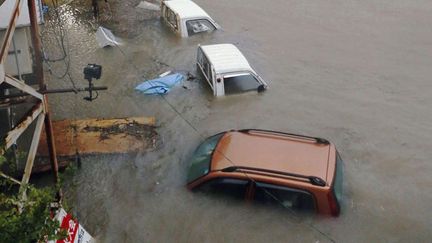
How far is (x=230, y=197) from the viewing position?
7289mm

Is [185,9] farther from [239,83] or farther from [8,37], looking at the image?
[8,37]

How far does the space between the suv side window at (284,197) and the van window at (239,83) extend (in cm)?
418

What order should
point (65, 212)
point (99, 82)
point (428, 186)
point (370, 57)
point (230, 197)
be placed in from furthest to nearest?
point (370, 57) < point (99, 82) < point (428, 186) < point (230, 197) < point (65, 212)

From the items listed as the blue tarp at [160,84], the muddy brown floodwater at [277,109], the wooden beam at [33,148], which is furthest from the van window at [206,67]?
the wooden beam at [33,148]

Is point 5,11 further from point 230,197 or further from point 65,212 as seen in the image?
point 230,197

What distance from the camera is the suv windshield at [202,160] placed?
7.46 metres

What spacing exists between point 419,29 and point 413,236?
9.21m

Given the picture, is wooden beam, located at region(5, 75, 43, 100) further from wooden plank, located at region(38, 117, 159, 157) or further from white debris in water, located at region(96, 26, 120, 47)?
white debris in water, located at region(96, 26, 120, 47)

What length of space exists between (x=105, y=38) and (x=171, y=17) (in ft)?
7.04

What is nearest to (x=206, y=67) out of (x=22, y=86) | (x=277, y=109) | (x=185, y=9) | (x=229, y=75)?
(x=229, y=75)

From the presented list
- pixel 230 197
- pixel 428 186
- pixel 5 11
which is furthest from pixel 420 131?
pixel 5 11

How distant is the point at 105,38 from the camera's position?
13.9 metres

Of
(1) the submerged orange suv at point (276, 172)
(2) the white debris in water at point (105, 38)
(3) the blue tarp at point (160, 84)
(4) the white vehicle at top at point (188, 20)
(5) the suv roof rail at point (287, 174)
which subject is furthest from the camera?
(4) the white vehicle at top at point (188, 20)

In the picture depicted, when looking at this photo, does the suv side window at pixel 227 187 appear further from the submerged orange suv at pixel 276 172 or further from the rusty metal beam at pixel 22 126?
the rusty metal beam at pixel 22 126
